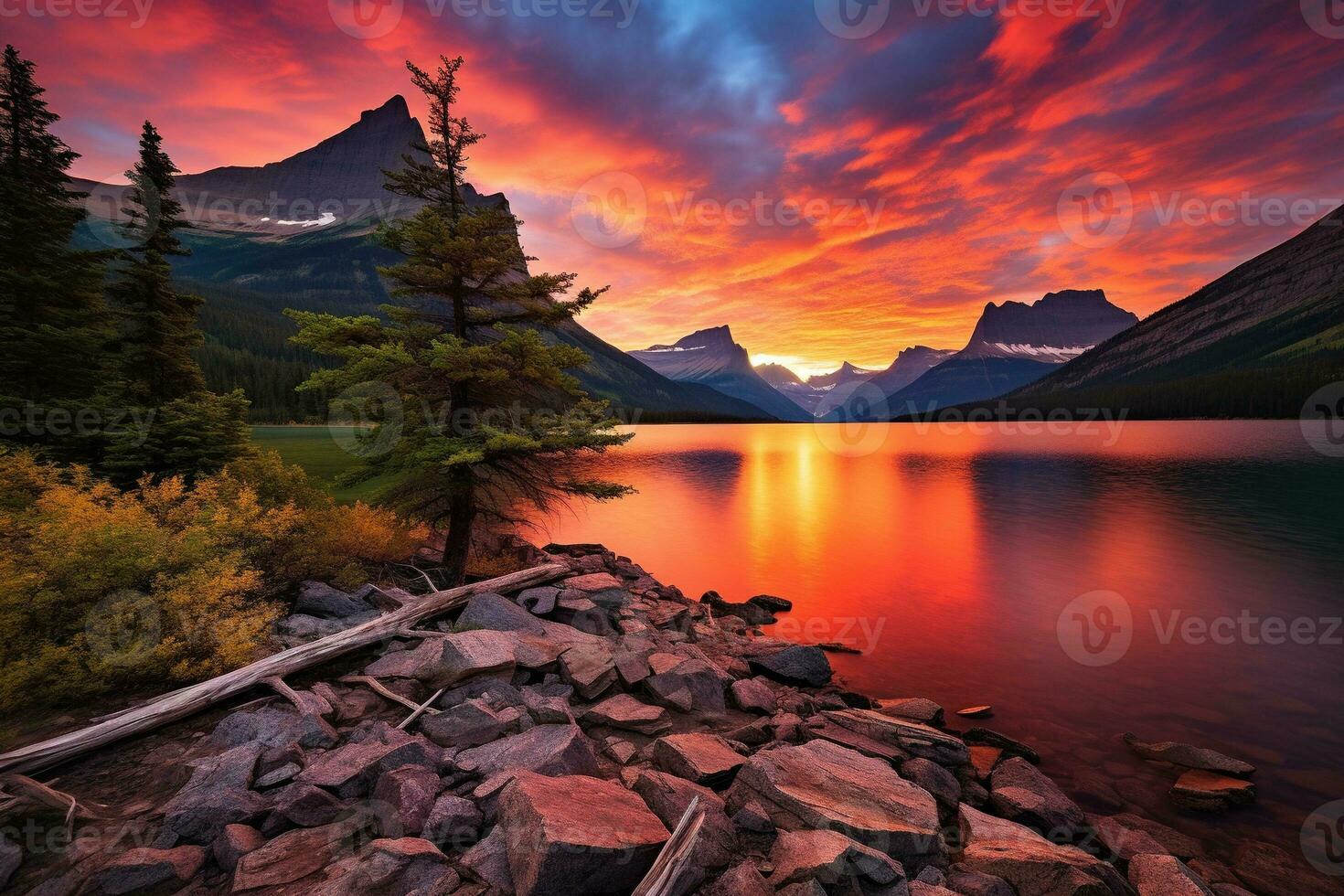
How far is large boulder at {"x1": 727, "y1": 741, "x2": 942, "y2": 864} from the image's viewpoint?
19.7ft

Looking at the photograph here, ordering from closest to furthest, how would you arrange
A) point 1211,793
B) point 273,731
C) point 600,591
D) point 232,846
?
point 232,846 < point 273,731 < point 1211,793 < point 600,591

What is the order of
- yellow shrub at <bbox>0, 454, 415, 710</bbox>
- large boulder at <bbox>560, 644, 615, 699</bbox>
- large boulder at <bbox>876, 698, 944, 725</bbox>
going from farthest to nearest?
large boulder at <bbox>876, 698, 944, 725</bbox> < large boulder at <bbox>560, 644, 615, 699</bbox> < yellow shrub at <bbox>0, 454, 415, 710</bbox>

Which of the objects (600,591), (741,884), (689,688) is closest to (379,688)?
(689,688)

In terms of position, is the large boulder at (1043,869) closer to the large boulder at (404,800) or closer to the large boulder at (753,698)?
the large boulder at (753,698)

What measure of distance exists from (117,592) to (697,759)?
9993 millimetres

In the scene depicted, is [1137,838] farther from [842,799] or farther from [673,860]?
[673,860]

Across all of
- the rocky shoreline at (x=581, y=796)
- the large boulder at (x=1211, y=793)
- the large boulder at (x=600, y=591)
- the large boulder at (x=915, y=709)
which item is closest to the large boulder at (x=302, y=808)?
the rocky shoreline at (x=581, y=796)

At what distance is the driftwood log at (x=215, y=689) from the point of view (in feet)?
20.4

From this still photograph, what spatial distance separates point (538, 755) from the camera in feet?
22.5

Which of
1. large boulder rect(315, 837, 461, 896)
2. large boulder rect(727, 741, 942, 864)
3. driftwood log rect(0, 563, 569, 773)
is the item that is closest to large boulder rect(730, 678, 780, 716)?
large boulder rect(727, 741, 942, 864)

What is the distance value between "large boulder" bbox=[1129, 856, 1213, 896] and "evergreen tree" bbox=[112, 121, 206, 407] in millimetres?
29049

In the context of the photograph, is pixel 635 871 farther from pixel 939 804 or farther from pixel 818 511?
pixel 818 511

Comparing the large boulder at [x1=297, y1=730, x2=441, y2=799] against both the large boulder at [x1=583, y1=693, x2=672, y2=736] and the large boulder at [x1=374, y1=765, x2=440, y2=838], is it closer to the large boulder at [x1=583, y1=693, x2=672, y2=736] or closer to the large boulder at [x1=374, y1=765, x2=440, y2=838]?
the large boulder at [x1=374, y1=765, x2=440, y2=838]

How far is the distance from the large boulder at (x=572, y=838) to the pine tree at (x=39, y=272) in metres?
21.5
